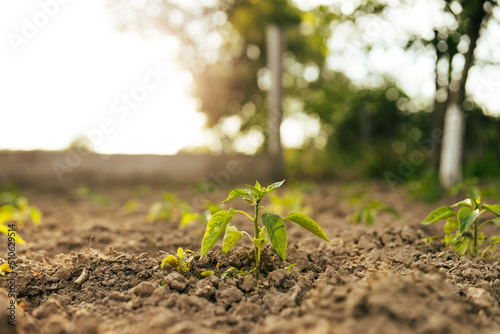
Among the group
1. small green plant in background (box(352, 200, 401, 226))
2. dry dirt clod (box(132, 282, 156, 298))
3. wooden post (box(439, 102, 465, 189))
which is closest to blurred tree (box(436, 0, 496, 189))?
wooden post (box(439, 102, 465, 189))

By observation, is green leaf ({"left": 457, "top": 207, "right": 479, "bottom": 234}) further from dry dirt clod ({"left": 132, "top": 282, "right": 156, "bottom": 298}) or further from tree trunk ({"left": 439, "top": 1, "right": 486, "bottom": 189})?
tree trunk ({"left": 439, "top": 1, "right": 486, "bottom": 189})

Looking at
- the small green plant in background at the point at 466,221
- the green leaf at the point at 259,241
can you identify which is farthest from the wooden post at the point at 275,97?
the green leaf at the point at 259,241

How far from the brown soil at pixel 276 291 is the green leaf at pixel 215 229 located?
0.16 meters

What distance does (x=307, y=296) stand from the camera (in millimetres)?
1512

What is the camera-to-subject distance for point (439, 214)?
215 cm

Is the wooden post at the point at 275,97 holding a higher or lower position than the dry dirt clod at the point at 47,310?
higher

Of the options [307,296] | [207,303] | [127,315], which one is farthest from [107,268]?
[307,296]

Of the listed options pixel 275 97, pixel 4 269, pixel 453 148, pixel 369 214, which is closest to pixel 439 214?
pixel 369 214

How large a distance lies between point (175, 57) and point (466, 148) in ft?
27.7

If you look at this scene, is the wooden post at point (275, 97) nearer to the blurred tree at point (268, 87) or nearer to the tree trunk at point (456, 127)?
the blurred tree at point (268, 87)

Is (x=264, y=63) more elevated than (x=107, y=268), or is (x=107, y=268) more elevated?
(x=264, y=63)

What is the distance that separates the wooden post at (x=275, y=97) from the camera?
841 cm

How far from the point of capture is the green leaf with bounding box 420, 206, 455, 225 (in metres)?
2.05

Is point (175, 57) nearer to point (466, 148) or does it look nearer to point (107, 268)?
point (466, 148)
